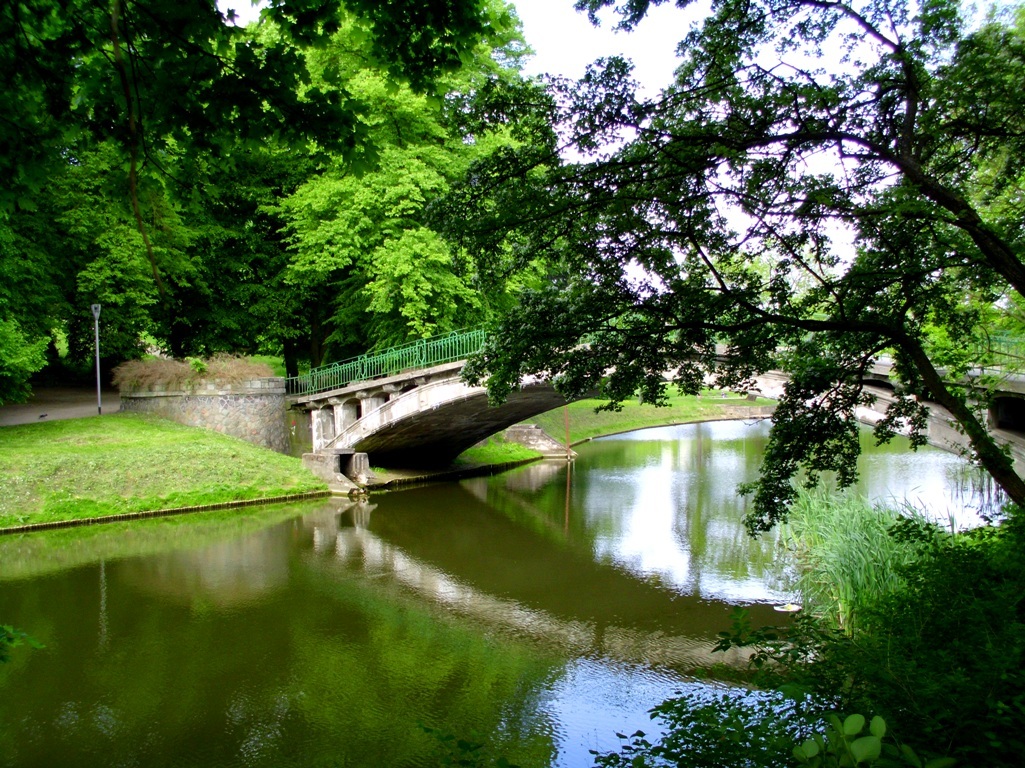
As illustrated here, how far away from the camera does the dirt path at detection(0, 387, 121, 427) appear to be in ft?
63.3

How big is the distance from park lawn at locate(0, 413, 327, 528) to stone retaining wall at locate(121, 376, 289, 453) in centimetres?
47

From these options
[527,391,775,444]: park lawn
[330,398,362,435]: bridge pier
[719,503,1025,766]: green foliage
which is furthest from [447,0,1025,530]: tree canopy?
[527,391,775,444]: park lawn

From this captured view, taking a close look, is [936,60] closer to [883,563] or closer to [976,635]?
[976,635]

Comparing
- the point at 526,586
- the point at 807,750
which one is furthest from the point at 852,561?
the point at 807,750

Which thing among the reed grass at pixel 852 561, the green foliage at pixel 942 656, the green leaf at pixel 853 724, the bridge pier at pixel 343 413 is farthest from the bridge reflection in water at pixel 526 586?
the green leaf at pixel 853 724

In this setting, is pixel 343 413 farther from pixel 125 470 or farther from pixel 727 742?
pixel 727 742

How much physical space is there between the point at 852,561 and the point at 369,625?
19.2ft

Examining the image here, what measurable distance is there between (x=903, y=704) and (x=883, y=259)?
3.99 metres

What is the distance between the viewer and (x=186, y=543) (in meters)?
14.5

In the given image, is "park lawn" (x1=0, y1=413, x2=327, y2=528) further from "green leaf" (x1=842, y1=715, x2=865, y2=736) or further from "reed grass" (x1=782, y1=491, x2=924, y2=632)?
"green leaf" (x1=842, y1=715, x2=865, y2=736)

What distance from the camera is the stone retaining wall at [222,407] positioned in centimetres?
1986

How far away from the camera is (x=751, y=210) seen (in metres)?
6.50

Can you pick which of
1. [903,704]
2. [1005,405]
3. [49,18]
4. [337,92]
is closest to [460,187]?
[337,92]

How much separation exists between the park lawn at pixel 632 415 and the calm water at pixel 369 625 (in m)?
11.9
